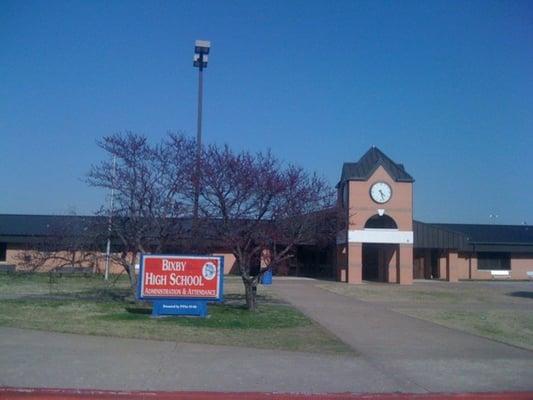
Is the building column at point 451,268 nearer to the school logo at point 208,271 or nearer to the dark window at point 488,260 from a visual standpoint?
the dark window at point 488,260

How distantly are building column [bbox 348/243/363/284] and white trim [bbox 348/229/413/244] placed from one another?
17.4 inches

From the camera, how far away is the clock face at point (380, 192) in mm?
41406

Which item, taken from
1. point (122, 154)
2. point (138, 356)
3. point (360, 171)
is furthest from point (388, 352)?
point (360, 171)

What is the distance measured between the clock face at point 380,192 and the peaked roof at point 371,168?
728 mm

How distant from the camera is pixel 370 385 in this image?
9.59 metres

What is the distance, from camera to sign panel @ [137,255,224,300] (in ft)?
60.5

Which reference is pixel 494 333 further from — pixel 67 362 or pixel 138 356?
pixel 67 362

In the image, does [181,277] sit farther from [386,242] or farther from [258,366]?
[386,242]

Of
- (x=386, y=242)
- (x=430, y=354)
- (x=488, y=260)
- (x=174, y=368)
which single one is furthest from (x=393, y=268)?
(x=174, y=368)

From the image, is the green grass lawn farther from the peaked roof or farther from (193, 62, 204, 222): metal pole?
the peaked roof

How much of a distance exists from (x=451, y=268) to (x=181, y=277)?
3297cm

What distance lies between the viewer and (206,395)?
8.66 meters

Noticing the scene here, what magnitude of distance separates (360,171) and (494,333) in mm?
25688

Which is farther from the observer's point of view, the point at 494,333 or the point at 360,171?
the point at 360,171
